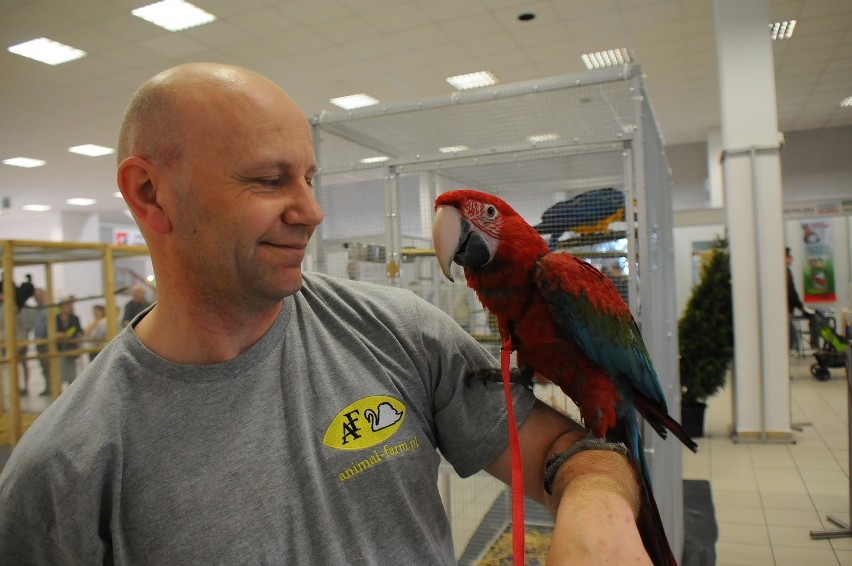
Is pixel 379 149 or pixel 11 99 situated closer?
pixel 379 149

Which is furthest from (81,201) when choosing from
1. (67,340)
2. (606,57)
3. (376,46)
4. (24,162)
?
(606,57)

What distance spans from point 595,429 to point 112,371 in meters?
0.83

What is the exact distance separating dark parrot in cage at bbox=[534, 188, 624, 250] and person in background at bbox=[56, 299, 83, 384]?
4.43m

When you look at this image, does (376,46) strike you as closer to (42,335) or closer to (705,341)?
(705,341)

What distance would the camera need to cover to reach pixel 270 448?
31.2 inches

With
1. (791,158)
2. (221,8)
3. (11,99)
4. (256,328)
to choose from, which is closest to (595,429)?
(256,328)

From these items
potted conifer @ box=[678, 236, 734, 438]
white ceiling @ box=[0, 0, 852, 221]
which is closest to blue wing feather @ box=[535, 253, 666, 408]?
potted conifer @ box=[678, 236, 734, 438]

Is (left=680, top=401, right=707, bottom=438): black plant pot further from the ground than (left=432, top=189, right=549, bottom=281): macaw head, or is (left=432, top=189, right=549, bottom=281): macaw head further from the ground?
(left=432, top=189, right=549, bottom=281): macaw head

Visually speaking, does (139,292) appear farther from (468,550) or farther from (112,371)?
(112,371)

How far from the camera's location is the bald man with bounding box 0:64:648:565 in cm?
71

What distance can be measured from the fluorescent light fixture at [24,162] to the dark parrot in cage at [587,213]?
440 inches

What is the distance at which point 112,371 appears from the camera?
2.57 ft

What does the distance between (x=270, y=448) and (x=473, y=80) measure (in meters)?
7.39

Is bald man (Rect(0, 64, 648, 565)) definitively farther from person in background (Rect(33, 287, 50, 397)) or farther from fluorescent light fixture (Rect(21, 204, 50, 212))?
fluorescent light fixture (Rect(21, 204, 50, 212))
